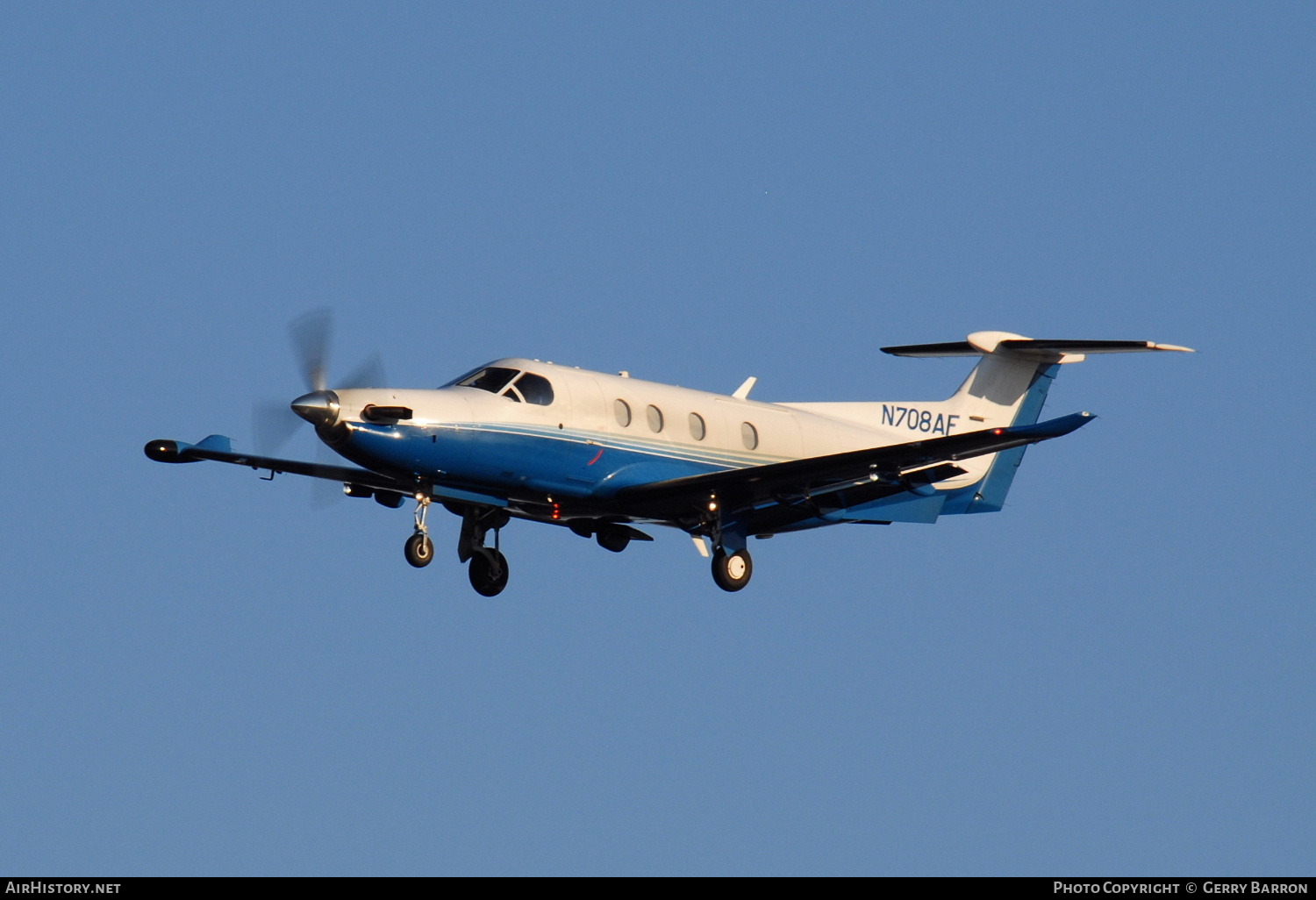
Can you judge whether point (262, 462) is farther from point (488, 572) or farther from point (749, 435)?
point (749, 435)

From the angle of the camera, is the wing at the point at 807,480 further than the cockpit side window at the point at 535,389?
No

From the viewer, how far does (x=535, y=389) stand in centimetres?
2339

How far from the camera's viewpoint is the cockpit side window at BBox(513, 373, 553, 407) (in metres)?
23.3

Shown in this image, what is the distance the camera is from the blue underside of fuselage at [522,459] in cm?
2212

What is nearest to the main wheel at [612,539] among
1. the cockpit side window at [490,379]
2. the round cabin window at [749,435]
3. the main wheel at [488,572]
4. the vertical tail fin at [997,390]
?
the main wheel at [488,572]

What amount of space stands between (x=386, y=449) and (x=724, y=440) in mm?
5414

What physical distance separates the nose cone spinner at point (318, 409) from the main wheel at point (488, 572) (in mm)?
4033

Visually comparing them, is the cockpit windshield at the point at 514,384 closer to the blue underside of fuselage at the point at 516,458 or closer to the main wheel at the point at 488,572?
the blue underside of fuselage at the point at 516,458

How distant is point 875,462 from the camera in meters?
22.9

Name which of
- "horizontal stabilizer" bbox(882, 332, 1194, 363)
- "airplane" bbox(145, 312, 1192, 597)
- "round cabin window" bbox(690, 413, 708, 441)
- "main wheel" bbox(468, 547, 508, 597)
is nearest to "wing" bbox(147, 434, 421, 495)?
"airplane" bbox(145, 312, 1192, 597)

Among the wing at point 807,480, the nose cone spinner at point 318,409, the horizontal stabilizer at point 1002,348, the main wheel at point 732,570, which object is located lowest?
the main wheel at point 732,570

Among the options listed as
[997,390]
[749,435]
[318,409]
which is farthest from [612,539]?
[997,390]

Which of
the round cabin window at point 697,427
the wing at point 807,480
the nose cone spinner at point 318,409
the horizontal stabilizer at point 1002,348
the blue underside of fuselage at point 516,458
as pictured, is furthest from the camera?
the horizontal stabilizer at point 1002,348
